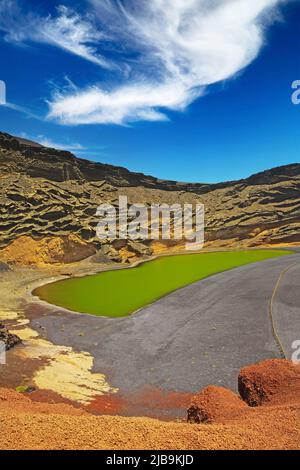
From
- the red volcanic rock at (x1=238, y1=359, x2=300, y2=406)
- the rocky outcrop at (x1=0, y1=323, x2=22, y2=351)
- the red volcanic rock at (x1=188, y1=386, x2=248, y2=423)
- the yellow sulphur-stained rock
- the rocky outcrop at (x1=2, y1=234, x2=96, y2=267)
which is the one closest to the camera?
the red volcanic rock at (x1=188, y1=386, x2=248, y2=423)

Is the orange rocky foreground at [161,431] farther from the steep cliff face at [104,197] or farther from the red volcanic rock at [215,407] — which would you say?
the steep cliff face at [104,197]

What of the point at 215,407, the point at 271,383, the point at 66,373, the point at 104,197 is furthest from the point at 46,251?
the point at 215,407

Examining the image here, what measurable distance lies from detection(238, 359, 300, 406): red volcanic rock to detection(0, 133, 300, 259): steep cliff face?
42467 mm

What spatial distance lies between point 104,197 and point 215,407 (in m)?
54.6

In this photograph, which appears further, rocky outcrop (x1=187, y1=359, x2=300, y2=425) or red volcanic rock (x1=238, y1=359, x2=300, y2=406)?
red volcanic rock (x1=238, y1=359, x2=300, y2=406)

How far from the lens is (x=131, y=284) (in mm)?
33750

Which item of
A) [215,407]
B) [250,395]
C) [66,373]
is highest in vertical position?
[215,407]

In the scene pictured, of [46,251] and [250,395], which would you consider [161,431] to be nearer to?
[250,395]

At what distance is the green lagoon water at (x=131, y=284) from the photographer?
26.6 m

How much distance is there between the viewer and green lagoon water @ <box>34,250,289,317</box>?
2658cm

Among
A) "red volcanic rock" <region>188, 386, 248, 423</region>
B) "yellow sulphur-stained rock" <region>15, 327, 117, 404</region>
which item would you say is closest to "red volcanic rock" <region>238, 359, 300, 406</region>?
"red volcanic rock" <region>188, 386, 248, 423</region>

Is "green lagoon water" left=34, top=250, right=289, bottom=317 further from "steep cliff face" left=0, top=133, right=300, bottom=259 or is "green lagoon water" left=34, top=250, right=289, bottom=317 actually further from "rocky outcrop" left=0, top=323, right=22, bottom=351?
"steep cliff face" left=0, top=133, right=300, bottom=259

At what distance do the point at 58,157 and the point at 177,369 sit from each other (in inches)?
1913
